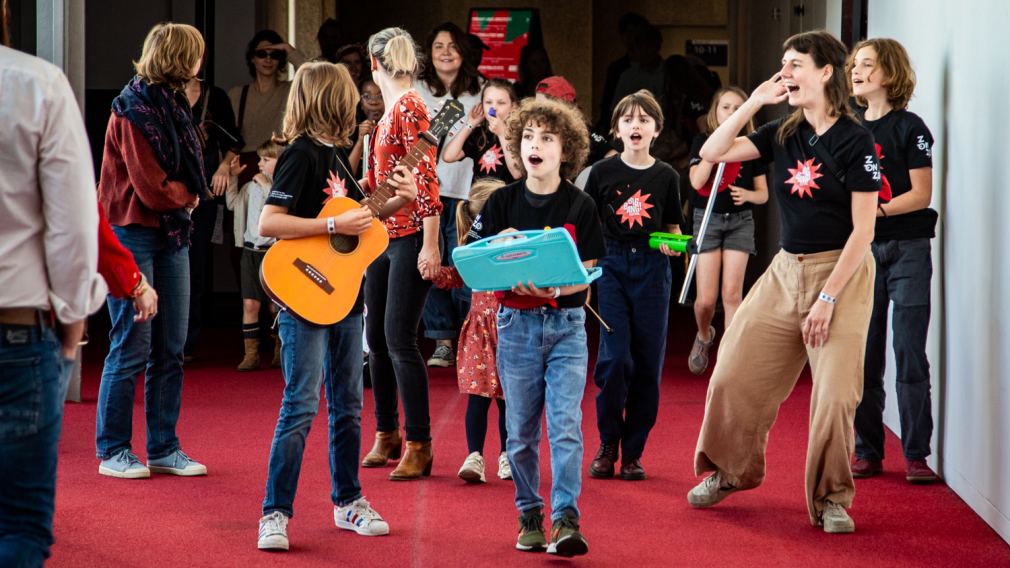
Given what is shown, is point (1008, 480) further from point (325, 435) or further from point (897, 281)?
point (325, 435)

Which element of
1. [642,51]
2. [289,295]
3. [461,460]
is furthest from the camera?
[642,51]

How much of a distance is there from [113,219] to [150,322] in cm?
43

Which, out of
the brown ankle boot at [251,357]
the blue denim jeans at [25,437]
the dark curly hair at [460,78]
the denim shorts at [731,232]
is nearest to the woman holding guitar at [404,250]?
the blue denim jeans at [25,437]

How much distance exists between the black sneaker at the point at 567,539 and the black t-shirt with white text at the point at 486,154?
3216 millimetres

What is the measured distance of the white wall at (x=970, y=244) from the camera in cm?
443

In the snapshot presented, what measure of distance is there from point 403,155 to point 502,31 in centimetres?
932

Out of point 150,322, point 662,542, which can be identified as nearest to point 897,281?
point 662,542

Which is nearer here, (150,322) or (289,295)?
(289,295)

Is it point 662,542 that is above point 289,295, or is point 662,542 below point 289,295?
below

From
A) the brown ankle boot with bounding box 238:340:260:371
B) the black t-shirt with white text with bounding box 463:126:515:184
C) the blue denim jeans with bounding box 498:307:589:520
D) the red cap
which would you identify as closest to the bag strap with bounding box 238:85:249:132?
the brown ankle boot with bounding box 238:340:260:371

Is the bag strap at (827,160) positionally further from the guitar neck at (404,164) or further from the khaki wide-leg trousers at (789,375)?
the guitar neck at (404,164)

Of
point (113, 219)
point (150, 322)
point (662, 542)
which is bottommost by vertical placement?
point (662, 542)

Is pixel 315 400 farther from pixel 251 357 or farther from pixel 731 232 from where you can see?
pixel 251 357

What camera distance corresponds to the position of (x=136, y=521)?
4.45 metres
